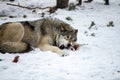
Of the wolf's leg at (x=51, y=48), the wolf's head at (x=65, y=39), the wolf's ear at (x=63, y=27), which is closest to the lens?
the wolf's leg at (x=51, y=48)

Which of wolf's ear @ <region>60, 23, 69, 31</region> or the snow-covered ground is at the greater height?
wolf's ear @ <region>60, 23, 69, 31</region>

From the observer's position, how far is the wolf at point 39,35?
5.93 metres

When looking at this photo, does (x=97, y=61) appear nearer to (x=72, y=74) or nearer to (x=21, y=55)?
(x=72, y=74)

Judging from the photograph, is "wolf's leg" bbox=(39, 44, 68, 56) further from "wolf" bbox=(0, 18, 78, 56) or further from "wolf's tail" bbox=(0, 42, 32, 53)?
"wolf's tail" bbox=(0, 42, 32, 53)

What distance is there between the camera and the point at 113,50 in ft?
20.7

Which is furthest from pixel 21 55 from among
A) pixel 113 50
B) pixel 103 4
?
pixel 103 4

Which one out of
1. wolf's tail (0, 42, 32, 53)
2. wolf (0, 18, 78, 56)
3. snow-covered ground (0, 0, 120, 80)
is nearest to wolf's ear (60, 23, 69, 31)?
wolf (0, 18, 78, 56)

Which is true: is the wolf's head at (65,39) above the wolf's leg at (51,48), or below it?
above

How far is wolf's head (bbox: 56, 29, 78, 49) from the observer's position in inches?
251

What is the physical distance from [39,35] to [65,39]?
0.71m

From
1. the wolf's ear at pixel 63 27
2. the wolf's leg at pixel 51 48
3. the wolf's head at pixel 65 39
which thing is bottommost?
the wolf's leg at pixel 51 48

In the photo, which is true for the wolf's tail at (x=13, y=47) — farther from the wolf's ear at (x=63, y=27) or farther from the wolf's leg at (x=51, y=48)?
the wolf's ear at (x=63, y=27)

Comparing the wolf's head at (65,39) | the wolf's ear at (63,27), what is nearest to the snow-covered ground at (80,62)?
the wolf's head at (65,39)

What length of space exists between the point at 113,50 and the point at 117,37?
55.2 inches
